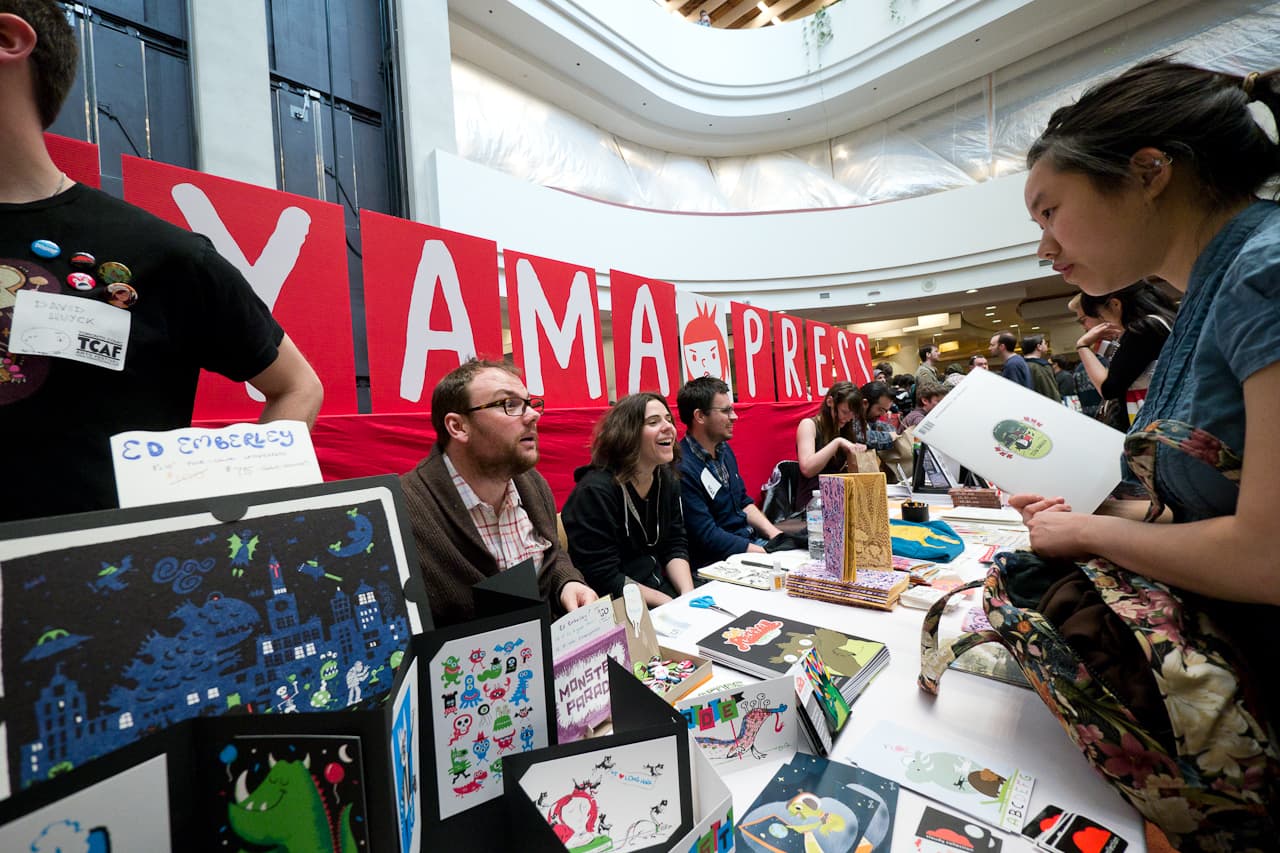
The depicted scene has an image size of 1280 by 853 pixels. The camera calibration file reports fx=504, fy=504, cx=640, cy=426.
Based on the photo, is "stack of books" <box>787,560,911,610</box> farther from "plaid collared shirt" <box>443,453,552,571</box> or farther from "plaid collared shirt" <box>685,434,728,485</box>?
"plaid collared shirt" <box>685,434,728,485</box>

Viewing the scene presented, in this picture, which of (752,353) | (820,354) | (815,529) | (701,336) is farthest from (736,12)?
(815,529)

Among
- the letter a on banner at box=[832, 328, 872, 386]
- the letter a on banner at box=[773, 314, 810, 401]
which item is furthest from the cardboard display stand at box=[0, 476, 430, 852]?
the letter a on banner at box=[832, 328, 872, 386]

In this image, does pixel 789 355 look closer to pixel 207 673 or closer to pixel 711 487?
pixel 711 487

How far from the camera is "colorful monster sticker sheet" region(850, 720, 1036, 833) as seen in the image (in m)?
0.64

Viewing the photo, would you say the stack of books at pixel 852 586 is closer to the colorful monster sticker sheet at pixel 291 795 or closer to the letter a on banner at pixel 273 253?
the colorful monster sticker sheet at pixel 291 795

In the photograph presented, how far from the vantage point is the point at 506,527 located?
1.50m

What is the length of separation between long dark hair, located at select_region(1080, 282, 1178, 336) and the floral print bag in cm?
103

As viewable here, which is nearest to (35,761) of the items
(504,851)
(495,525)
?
(504,851)

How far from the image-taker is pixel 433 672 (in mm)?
535

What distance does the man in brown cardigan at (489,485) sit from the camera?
4.40ft

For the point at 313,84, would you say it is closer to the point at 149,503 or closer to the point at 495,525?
the point at 495,525

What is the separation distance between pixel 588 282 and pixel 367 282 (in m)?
1.18

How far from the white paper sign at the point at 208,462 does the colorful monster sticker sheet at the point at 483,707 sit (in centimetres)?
26

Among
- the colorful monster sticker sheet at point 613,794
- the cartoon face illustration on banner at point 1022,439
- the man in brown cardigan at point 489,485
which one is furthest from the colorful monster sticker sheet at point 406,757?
the cartoon face illustration on banner at point 1022,439
